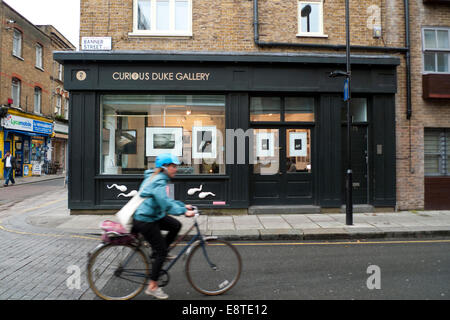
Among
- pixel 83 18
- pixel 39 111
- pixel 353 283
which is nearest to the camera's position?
pixel 353 283

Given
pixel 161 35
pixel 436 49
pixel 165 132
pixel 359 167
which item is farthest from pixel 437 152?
pixel 161 35

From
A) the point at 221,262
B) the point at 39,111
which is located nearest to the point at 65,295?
the point at 221,262

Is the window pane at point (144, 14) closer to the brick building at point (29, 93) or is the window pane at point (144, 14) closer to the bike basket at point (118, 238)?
the bike basket at point (118, 238)

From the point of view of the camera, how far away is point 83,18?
9344mm

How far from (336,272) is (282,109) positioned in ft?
20.6

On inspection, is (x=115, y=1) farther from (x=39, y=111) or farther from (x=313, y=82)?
(x=39, y=111)

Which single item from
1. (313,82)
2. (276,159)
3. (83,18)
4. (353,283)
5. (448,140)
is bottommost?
(353,283)

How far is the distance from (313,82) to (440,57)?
486 cm

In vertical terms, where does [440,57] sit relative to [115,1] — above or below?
below

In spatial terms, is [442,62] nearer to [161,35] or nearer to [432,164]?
[432,164]

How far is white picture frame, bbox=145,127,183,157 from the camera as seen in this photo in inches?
383

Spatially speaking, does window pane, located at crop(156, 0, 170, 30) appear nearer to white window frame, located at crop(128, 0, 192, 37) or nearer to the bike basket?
white window frame, located at crop(128, 0, 192, 37)

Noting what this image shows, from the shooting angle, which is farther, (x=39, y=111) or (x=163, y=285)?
(x=39, y=111)

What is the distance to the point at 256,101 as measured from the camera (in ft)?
32.3
